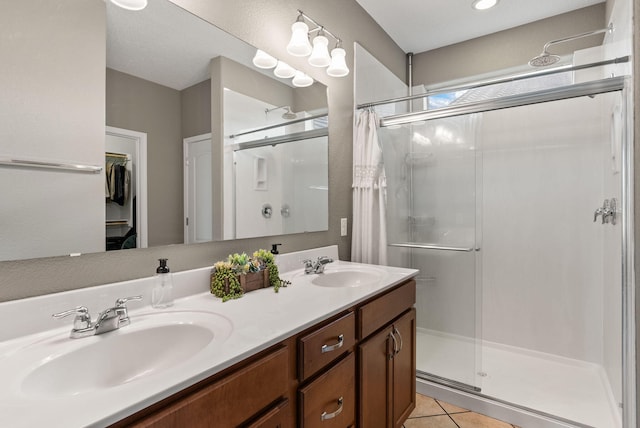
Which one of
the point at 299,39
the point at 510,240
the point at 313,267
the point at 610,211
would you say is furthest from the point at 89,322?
the point at 510,240

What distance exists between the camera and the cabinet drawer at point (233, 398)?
0.62 metres

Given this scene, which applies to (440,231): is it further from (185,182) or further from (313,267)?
(185,182)

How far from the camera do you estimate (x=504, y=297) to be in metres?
2.65

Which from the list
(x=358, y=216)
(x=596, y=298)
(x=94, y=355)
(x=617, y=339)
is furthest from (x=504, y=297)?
(x=94, y=355)

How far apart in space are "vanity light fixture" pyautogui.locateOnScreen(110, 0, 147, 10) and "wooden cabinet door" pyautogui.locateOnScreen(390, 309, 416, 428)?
158 cm

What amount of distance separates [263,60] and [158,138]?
70 cm

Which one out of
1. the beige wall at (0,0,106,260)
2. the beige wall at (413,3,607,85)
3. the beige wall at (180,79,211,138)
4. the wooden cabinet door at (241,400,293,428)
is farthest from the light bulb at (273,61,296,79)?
the beige wall at (413,3,607,85)

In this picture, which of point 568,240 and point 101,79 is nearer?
point 101,79

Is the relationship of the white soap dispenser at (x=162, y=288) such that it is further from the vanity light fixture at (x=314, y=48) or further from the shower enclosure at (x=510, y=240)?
the shower enclosure at (x=510, y=240)

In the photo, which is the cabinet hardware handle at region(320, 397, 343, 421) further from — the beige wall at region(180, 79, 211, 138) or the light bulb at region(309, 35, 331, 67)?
the light bulb at region(309, 35, 331, 67)

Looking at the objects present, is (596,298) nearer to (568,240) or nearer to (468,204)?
(568,240)

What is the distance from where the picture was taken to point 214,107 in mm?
1352

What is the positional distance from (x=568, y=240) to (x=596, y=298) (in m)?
0.44

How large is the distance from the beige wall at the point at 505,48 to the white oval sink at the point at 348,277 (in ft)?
6.88
